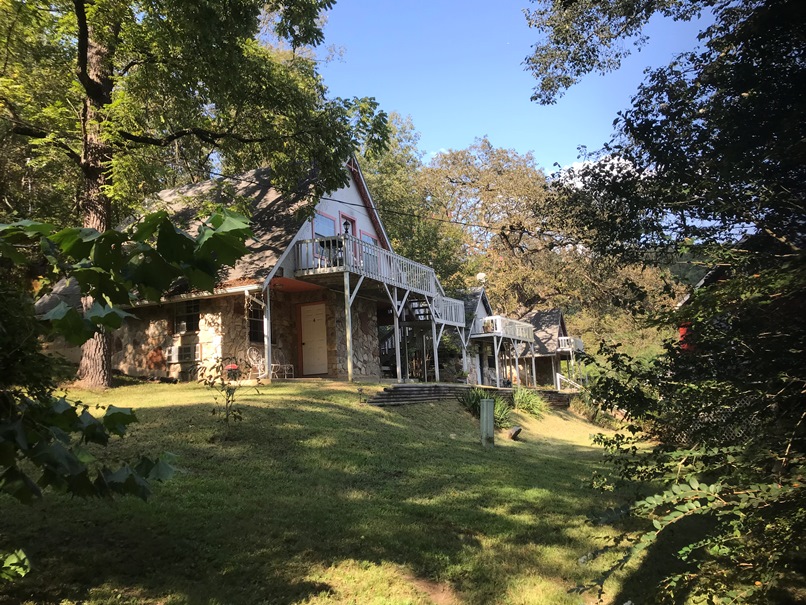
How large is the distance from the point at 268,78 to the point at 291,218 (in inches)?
198

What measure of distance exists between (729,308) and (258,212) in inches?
635

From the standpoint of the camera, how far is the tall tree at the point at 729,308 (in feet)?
10.8

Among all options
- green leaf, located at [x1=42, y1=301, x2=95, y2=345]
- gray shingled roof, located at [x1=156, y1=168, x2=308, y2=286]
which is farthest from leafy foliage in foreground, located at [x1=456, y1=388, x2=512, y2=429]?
green leaf, located at [x1=42, y1=301, x2=95, y2=345]

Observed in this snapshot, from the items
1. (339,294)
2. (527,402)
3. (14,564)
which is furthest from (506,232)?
(14,564)

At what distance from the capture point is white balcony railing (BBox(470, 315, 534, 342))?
1116 inches

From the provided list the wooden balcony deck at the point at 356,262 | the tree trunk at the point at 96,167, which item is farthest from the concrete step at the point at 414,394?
the tree trunk at the point at 96,167

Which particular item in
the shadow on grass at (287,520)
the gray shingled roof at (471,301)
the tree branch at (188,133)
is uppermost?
the tree branch at (188,133)

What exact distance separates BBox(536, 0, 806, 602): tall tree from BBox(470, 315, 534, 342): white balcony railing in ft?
72.9

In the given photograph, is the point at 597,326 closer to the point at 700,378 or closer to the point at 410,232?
the point at 410,232

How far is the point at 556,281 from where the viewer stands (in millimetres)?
32688

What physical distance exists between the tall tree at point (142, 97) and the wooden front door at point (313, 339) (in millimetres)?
4887

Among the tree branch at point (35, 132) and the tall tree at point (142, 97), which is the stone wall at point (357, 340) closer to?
the tall tree at point (142, 97)

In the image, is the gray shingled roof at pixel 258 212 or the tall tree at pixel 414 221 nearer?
the gray shingled roof at pixel 258 212

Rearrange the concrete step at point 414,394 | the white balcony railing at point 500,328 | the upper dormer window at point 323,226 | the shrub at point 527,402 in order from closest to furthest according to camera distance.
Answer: the concrete step at point 414,394
the upper dormer window at point 323,226
the shrub at point 527,402
the white balcony railing at point 500,328
